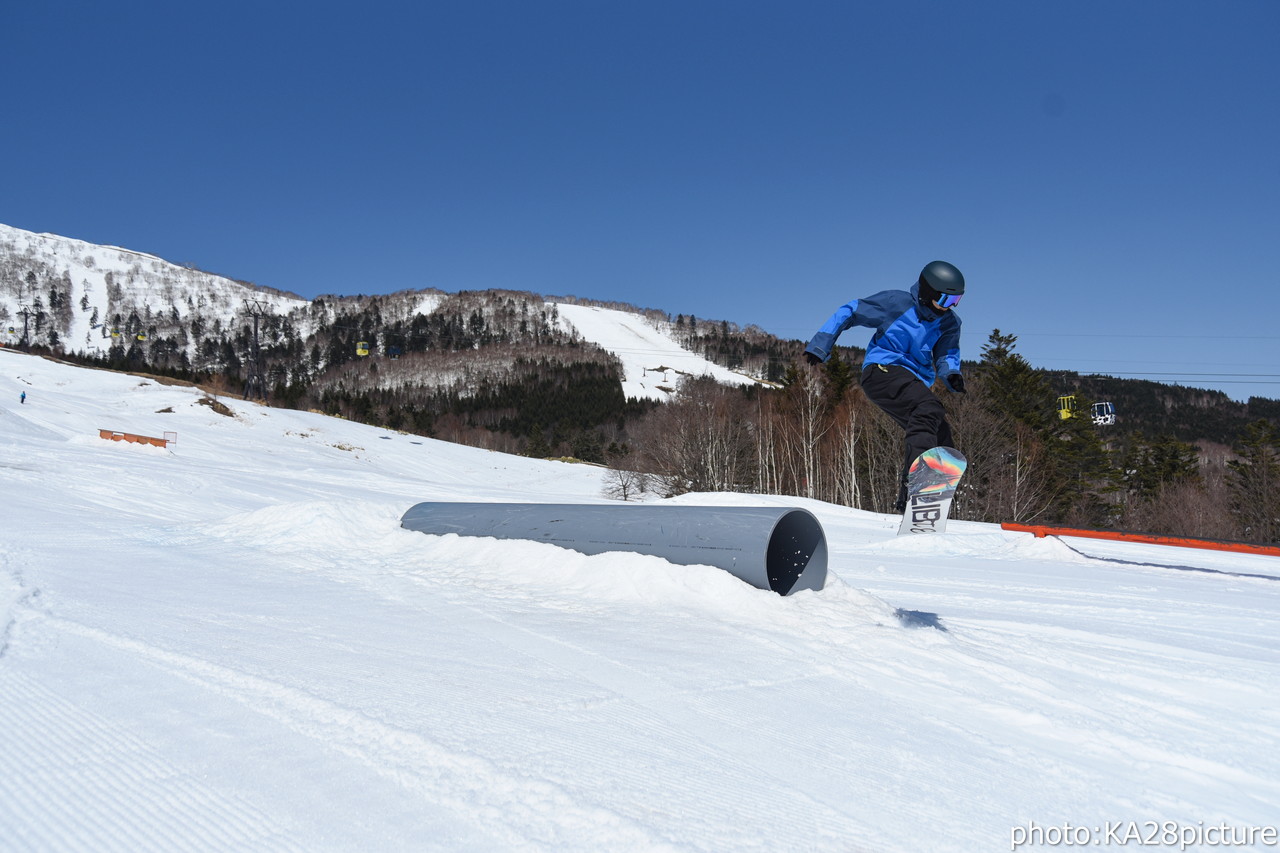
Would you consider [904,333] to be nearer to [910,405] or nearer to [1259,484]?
[910,405]

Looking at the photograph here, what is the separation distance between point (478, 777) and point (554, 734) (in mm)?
449

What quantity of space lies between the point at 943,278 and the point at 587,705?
10.6 feet

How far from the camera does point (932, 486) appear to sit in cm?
450

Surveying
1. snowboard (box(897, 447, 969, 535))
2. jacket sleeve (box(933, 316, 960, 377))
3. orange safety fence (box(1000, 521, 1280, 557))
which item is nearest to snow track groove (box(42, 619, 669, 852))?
snowboard (box(897, 447, 969, 535))

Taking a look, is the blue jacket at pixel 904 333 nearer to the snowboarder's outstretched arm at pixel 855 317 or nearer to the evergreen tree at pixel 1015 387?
the snowboarder's outstretched arm at pixel 855 317

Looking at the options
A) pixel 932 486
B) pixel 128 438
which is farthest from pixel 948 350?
pixel 128 438

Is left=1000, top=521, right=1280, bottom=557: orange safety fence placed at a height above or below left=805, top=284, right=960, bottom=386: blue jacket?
below

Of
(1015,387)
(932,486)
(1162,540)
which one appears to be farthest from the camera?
(1015,387)

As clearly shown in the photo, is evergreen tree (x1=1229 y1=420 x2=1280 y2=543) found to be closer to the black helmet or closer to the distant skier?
the distant skier

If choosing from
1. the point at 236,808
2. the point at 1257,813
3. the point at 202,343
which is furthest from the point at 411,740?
the point at 202,343

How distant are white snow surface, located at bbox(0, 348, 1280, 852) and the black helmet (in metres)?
2.15

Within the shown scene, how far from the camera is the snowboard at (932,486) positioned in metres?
4.45

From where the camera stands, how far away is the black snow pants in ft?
14.8

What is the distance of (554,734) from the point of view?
2705 mm
